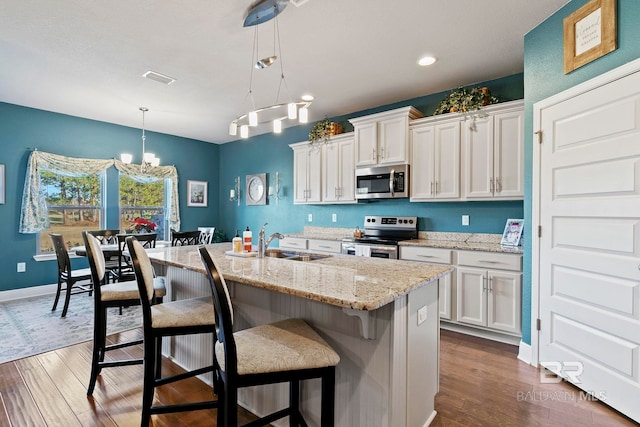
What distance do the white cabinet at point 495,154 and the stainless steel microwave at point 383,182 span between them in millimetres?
693

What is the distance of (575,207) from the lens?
87.0 inches

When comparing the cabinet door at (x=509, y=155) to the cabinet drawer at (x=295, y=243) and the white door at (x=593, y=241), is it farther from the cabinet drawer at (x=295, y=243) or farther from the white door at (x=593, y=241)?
the cabinet drawer at (x=295, y=243)

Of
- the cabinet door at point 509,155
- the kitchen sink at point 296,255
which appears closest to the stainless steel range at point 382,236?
the cabinet door at point 509,155

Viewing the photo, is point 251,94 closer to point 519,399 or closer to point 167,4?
point 167,4

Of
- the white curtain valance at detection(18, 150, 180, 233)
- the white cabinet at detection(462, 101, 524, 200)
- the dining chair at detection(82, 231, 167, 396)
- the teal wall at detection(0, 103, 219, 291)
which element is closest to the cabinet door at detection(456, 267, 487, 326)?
the white cabinet at detection(462, 101, 524, 200)

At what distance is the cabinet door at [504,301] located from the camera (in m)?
2.85

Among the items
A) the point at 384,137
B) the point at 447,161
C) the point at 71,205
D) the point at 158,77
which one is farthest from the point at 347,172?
the point at 71,205

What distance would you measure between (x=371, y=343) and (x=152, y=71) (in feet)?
11.2

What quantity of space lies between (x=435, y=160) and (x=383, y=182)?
2.22 feet

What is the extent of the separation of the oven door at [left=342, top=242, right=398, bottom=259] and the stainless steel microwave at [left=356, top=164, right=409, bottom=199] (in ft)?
2.21

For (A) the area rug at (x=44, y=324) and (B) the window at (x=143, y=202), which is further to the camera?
(B) the window at (x=143, y=202)

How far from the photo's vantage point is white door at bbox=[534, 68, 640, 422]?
1888mm

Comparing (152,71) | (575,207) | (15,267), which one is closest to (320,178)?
(152,71)

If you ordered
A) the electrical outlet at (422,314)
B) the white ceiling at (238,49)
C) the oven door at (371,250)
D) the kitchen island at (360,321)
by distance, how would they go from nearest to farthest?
the kitchen island at (360,321) < the electrical outlet at (422,314) < the white ceiling at (238,49) < the oven door at (371,250)
